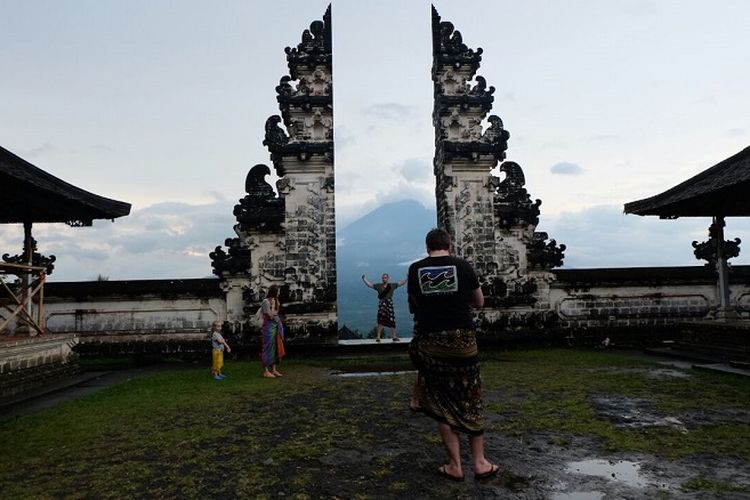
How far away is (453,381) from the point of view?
13.4 ft

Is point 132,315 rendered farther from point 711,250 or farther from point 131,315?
point 711,250

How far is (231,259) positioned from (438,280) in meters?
8.44

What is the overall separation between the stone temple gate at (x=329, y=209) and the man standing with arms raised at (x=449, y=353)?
25.9 ft

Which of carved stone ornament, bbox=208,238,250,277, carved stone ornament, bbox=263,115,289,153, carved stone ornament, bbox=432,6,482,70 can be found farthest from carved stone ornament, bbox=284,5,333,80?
carved stone ornament, bbox=208,238,250,277

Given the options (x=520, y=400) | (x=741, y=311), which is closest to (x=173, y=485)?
(x=520, y=400)

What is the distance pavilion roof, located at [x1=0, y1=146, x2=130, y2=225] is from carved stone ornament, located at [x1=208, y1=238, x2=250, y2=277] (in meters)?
2.11

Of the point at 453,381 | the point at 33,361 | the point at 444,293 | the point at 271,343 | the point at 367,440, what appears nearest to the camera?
the point at 453,381

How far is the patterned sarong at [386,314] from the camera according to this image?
41.4ft

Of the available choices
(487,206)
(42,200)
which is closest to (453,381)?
(42,200)

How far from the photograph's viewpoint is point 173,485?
392 centimetres

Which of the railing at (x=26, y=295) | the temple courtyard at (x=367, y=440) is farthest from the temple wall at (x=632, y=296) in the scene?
the railing at (x=26, y=295)

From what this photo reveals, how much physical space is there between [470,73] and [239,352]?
8736mm

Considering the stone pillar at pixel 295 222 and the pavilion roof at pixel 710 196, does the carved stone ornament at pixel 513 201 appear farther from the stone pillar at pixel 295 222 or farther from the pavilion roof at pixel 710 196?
the stone pillar at pixel 295 222

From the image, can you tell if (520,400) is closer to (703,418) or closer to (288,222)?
(703,418)
